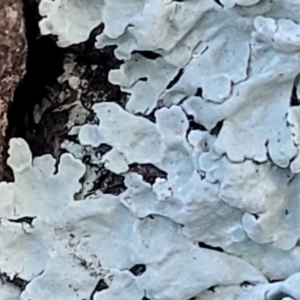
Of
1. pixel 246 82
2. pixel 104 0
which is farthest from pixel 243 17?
pixel 104 0

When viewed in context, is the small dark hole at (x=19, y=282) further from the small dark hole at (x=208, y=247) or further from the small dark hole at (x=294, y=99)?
the small dark hole at (x=294, y=99)

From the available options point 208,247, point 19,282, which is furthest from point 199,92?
point 19,282

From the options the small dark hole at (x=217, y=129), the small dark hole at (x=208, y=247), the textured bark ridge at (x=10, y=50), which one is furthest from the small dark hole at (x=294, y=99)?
the textured bark ridge at (x=10, y=50)

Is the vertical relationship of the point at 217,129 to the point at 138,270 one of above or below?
above

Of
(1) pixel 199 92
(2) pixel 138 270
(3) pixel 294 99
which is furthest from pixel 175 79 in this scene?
(2) pixel 138 270

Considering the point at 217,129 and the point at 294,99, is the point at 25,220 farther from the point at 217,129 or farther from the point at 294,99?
the point at 294,99

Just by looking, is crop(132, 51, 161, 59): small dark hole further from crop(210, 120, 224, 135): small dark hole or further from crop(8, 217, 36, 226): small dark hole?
crop(8, 217, 36, 226): small dark hole

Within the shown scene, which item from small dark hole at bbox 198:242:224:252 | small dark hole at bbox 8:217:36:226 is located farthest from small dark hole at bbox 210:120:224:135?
small dark hole at bbox 8:217:36:226
